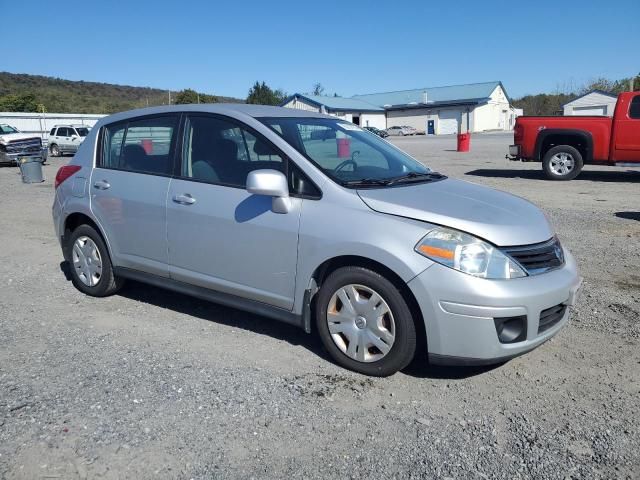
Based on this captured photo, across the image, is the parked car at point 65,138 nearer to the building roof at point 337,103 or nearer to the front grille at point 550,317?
the front grille at point 550,317

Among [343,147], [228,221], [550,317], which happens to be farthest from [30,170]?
[550,317]

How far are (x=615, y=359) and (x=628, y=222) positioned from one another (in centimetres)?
531

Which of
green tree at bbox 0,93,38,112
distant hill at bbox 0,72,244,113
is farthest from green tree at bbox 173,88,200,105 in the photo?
green tree at bbox 0,93,38,112

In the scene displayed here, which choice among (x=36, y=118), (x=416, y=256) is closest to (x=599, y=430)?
(x=416, y=256)

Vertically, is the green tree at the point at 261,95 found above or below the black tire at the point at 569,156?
above

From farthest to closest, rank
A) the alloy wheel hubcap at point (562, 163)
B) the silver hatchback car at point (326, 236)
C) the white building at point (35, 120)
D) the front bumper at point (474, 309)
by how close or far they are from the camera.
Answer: the white building at point (35, 120) → the alloy wheel hubcap at point (562, 163) → the silver hatchback car at point (326, 236) → the front bumper at point (474, 309)

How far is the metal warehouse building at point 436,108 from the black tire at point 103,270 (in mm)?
59882

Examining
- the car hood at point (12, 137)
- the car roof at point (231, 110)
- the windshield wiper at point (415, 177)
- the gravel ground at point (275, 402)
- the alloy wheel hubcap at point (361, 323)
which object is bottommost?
the gravel ground at point (275, 402)

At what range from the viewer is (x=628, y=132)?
42.0 ft

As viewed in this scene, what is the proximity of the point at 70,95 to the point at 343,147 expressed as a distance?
3672 inches

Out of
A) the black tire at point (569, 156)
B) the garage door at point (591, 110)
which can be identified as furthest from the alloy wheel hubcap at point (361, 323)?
the garage door at point (591, 110)

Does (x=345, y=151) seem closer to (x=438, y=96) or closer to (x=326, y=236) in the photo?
(x=326, y=236)

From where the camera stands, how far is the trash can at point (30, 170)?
16.2 metres

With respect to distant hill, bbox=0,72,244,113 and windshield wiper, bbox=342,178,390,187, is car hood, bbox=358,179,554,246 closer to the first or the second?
windshield wiper, bbox=342,178,390,187
